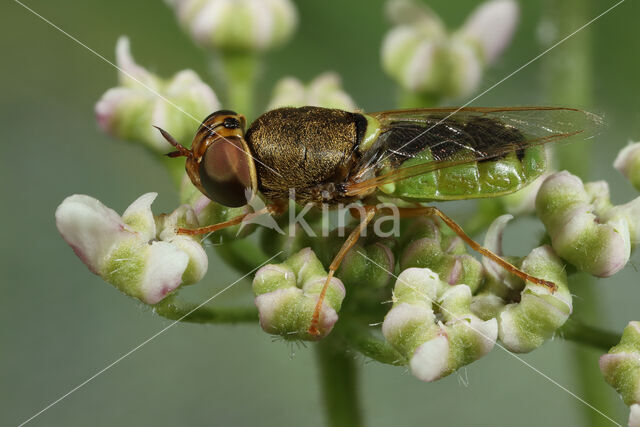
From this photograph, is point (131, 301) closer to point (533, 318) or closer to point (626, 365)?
point (533, 318)

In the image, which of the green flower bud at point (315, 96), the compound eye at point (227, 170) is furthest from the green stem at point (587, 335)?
the green flower bud at point (315, 96)

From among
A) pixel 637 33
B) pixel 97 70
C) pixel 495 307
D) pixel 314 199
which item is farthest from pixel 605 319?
pixel 97 70

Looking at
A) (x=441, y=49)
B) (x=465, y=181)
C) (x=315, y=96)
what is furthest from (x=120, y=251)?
(x=441, y=49)

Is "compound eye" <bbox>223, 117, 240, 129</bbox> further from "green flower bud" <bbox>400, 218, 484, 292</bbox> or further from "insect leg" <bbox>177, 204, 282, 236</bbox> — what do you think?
"green flower bud" <bbox>400, 218, 484, 292</bbox>

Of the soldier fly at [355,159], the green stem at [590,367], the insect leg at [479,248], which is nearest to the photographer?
the insect leg at [479,248]

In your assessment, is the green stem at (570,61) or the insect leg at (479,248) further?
the green stem at (570,61)

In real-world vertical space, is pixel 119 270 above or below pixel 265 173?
below

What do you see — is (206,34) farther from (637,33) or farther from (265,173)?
(637,33)

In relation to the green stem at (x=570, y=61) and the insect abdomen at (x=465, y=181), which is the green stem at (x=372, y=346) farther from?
the green stem at (x=570, y=61)
